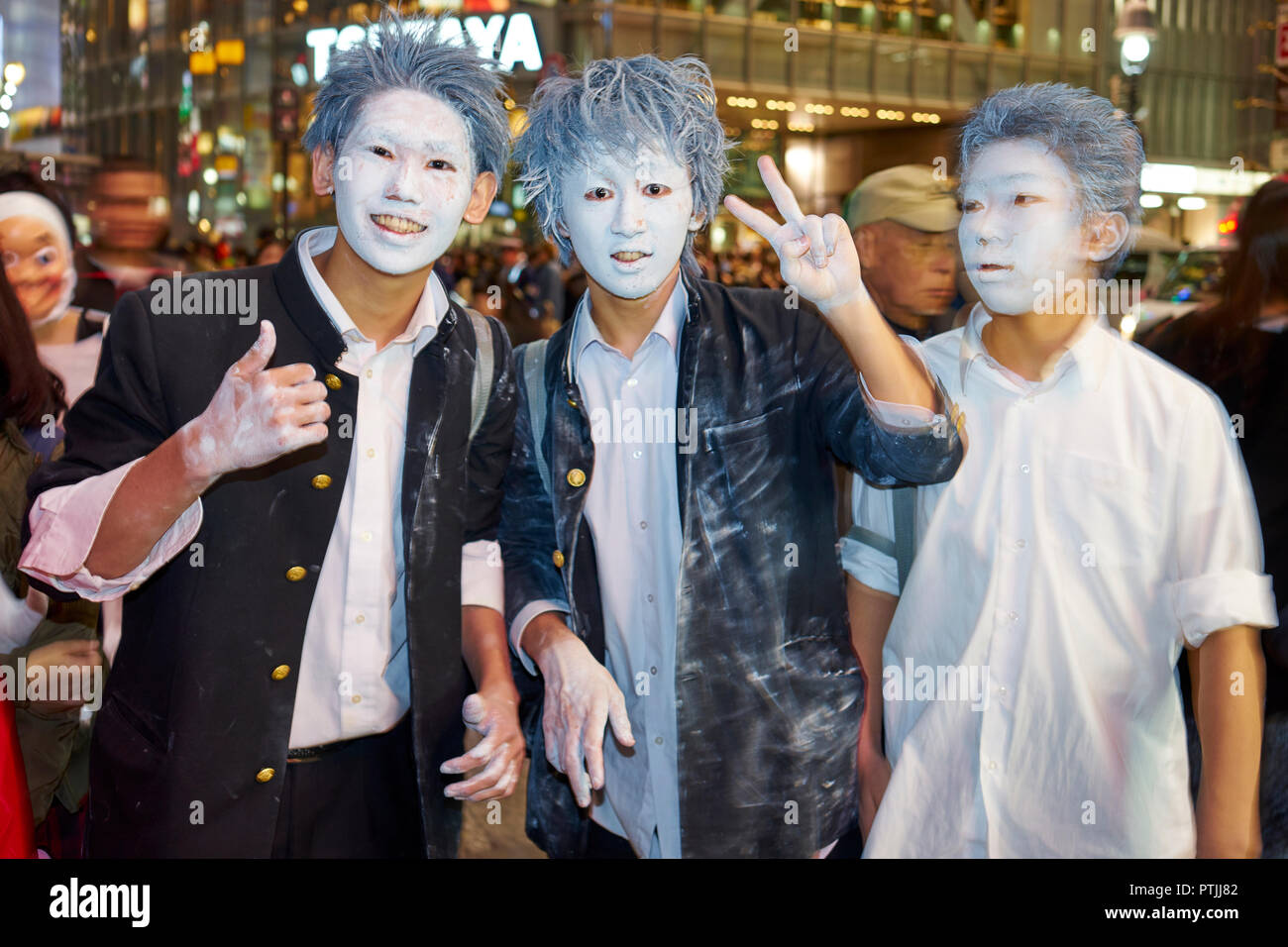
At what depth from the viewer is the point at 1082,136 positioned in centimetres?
249

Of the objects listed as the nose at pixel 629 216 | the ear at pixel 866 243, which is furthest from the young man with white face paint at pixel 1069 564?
the nose at pixel 629 216

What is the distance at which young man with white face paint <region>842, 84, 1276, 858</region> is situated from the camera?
246 cm

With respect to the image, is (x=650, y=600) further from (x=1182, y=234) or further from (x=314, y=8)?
(x=314, y=8)

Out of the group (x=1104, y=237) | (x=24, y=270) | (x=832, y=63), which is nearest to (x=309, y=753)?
(x=24, y=270)

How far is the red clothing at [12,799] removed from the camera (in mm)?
2645

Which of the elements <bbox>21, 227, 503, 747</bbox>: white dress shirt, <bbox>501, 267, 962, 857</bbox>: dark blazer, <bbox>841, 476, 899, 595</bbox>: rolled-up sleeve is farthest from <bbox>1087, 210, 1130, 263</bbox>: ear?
<bbox>21, 227, 503, 747</bbox>: white dress shirt

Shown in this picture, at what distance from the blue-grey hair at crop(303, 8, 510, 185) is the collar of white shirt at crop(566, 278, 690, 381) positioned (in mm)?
396

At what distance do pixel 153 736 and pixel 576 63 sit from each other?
1.70m

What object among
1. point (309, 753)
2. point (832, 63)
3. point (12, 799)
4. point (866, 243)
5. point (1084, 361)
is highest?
point (832, 63)

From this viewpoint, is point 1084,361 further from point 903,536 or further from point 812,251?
point 812,251

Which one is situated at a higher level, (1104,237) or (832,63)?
(832,63)

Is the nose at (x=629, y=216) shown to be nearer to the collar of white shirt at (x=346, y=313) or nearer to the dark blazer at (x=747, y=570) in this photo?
the dark blazer at (x=747, y=570)

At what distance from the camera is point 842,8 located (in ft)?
15.7

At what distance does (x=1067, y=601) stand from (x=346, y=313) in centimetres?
163
